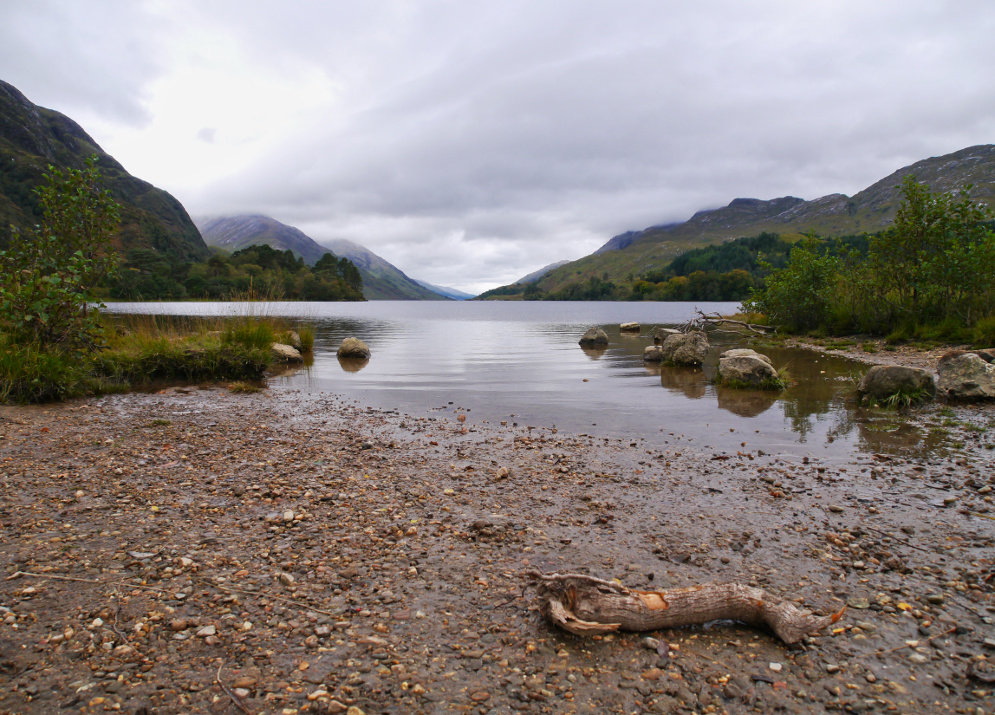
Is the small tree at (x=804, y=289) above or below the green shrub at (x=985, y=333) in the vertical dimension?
above

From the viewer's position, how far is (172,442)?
363 inches

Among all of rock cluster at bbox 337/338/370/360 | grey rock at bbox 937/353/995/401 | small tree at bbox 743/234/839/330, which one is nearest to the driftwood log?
grey rock at bbox 937/353/995/401

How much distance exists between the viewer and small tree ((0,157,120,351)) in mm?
12844

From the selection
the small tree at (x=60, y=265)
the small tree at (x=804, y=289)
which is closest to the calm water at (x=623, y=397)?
the small tree at (x=60, y=265)

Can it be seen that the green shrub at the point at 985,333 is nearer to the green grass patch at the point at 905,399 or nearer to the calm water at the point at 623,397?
the calm water at the point at 623,397

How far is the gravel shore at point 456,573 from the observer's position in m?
3.45

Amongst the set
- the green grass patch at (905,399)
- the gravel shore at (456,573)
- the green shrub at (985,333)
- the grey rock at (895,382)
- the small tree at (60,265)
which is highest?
the small tree at (60,265)

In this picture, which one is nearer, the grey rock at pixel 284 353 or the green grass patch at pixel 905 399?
the green grass patch at pixel 905 399

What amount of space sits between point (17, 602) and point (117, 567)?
0.71 meters

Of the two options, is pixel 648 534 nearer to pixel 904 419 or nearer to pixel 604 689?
pixel 604 689

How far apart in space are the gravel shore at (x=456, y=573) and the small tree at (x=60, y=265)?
5844 millimetres

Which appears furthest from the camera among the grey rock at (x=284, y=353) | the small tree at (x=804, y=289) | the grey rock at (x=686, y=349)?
the small tree at (x=804, y=289)

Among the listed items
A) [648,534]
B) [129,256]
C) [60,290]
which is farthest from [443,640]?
[129,256]

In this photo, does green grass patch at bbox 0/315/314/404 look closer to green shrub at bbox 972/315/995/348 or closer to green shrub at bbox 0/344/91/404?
green shrub at bbox 0/344/91/404
